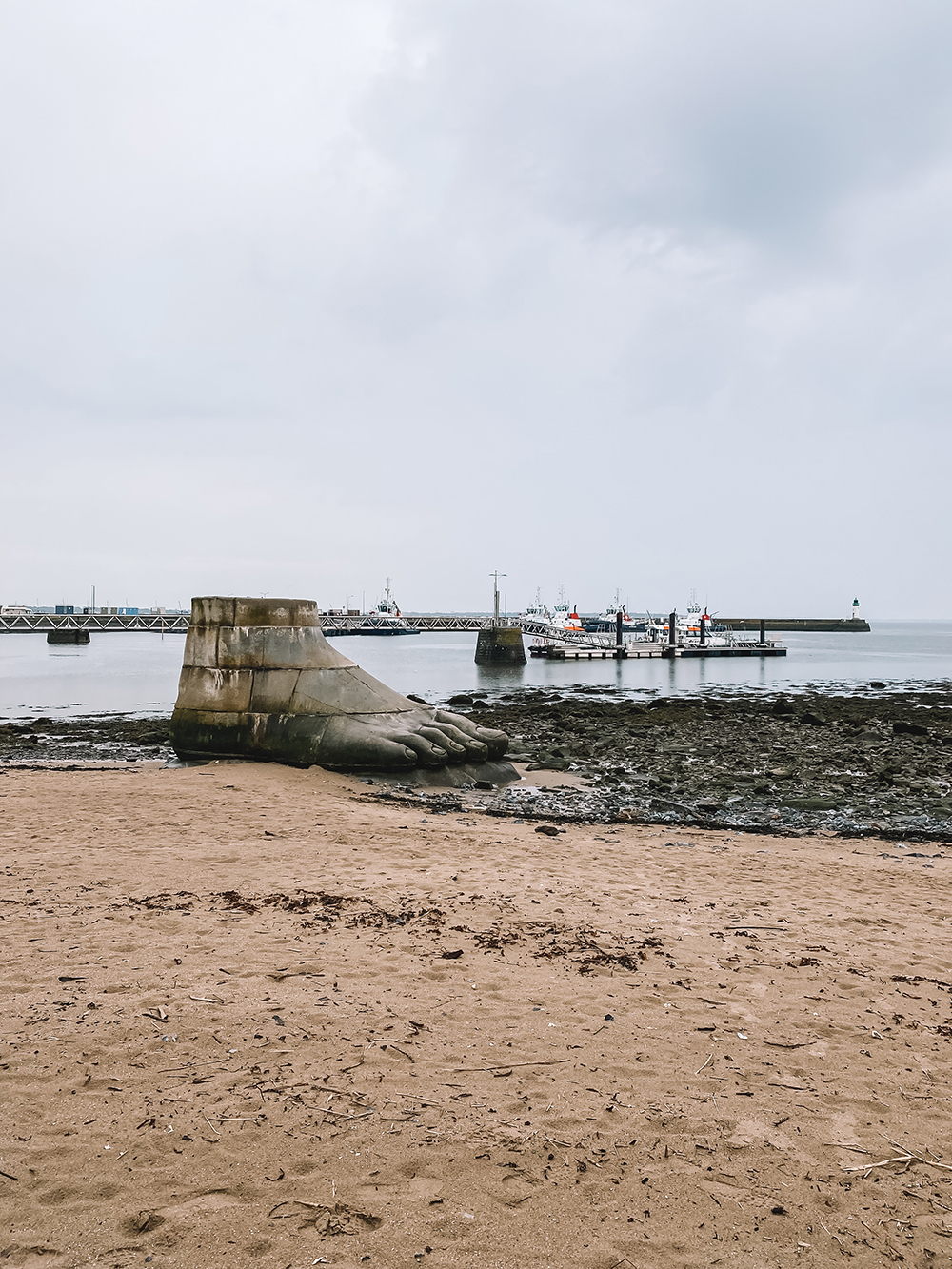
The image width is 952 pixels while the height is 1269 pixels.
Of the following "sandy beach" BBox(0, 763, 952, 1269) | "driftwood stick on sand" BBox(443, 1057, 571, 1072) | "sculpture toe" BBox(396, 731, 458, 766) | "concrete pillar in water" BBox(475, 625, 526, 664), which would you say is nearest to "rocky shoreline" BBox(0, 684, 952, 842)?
"sculpture toe" BBox(396, 731, 458, 766)

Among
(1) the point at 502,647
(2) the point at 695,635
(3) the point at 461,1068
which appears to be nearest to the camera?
(3) the point at 461,1068

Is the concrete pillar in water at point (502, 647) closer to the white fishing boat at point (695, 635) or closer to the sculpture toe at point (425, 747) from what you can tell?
the white fishing boat at point (695, 635)

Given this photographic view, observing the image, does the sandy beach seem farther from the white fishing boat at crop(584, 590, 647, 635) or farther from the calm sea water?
the white fishing boat at crop(584, 590, 647, 635)

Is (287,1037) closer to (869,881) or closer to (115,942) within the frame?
(115,942)

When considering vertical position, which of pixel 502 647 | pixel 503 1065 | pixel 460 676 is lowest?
pixel 460 676

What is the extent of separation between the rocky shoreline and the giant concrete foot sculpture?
2.81 ft

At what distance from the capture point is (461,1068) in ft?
11.9

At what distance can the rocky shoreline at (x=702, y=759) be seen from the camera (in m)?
11.3

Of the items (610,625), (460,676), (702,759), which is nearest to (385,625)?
(610,625)

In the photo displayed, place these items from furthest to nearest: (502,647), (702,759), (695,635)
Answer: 1. (695,635)
2. (502,647)
3. (702,759)

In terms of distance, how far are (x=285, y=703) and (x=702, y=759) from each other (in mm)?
8714

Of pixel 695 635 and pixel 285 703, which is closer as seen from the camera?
pixel 285 703

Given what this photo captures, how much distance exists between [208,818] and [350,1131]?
6108 mm

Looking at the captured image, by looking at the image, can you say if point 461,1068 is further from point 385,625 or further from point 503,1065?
point 385,625
